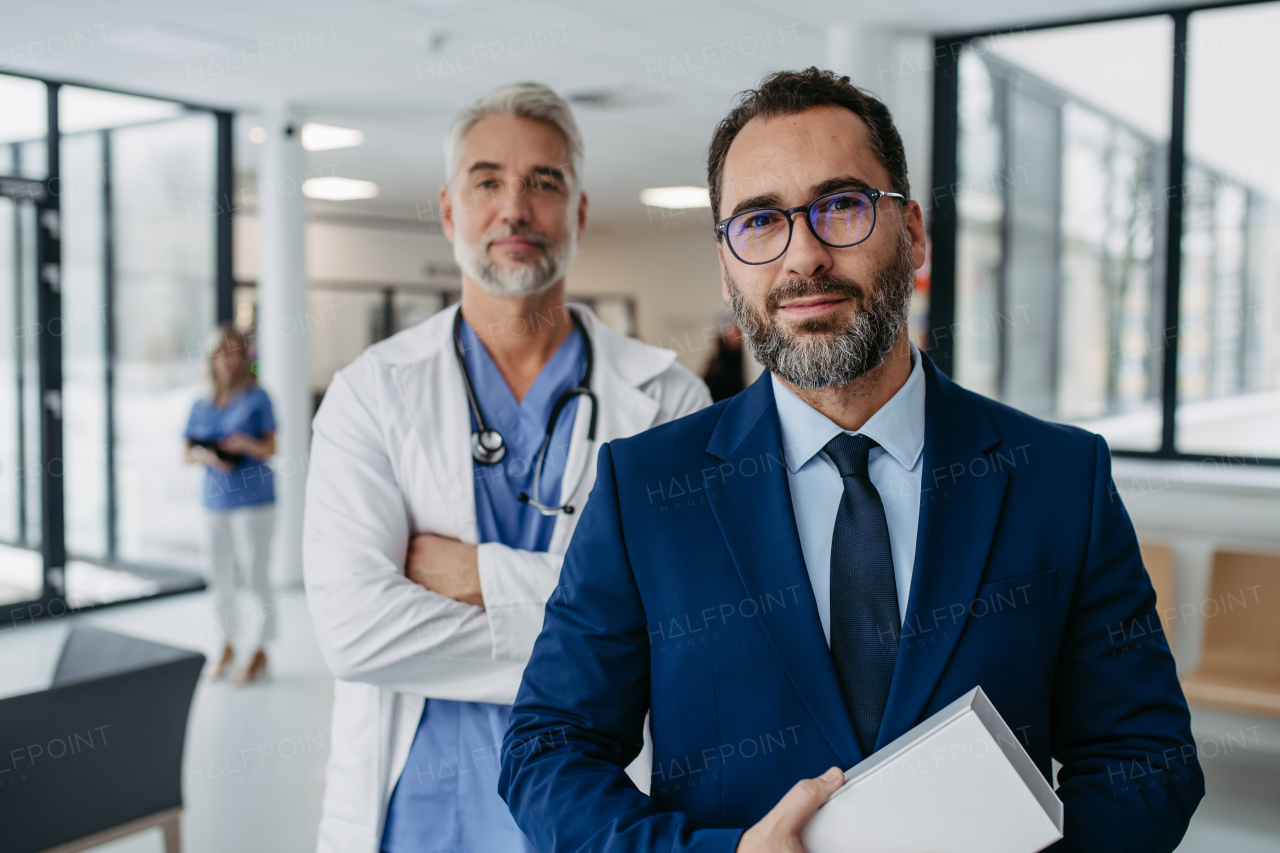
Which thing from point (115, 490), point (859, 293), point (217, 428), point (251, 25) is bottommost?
point (115, 490)

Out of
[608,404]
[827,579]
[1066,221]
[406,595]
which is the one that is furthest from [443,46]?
[827,579]

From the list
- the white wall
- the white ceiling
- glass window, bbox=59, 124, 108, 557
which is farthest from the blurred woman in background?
the white wall

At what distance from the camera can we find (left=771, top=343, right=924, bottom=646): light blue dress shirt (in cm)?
113

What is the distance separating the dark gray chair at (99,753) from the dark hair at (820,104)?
6.81ft

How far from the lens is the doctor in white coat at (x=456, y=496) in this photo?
1490 mm

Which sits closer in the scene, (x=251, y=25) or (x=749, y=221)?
(x=749, y=221)

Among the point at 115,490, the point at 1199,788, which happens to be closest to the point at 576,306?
the point at 1199,788

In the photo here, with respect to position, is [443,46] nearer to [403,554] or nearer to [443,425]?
[443,425]

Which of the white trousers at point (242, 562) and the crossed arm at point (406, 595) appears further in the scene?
the white trousers at point (242, 562)

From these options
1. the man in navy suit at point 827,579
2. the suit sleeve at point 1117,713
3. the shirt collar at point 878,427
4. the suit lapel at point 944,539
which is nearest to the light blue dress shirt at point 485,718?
the man in navy suit at point 827,579

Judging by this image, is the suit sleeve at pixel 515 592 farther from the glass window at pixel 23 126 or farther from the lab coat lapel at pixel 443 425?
the glass window at pixel 23 126

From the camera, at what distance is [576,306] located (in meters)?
1.82

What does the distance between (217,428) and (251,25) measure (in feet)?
6.59

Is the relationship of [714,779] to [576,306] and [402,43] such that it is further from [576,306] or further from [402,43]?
[402,43]
